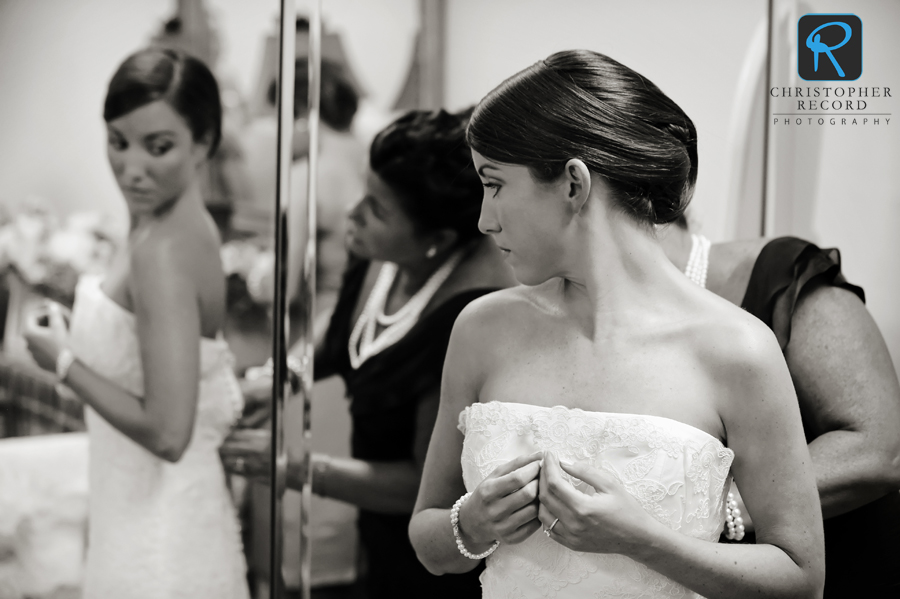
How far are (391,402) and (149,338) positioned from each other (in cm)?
47

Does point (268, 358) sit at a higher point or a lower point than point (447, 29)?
lower

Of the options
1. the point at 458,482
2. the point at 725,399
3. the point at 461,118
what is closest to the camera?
the point at 725,399

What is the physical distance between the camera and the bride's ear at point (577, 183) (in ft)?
2.92

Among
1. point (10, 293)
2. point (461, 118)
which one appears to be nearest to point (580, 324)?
point (461, 118)

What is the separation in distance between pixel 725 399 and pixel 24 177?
4.29 ft

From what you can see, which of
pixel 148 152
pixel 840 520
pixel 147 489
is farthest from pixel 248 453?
pixel 840 520

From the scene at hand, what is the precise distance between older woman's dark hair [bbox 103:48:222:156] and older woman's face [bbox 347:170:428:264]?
1.02 feet

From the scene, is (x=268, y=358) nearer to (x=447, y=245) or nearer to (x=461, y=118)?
(x=447, y=245)

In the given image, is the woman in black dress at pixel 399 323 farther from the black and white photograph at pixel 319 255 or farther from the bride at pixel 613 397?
the bride at pixel 613 397

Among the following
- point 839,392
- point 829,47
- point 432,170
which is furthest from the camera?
point 432,170

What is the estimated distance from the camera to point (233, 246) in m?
1.49

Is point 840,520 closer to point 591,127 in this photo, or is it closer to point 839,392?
point 839,392

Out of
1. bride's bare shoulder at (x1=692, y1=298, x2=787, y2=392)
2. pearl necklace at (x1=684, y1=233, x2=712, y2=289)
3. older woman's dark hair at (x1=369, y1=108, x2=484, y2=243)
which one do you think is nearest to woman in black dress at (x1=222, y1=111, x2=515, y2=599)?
older woman's dark hair at (x1=369, y1=108, x2=484, y2=243)

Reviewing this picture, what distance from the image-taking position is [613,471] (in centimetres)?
88
